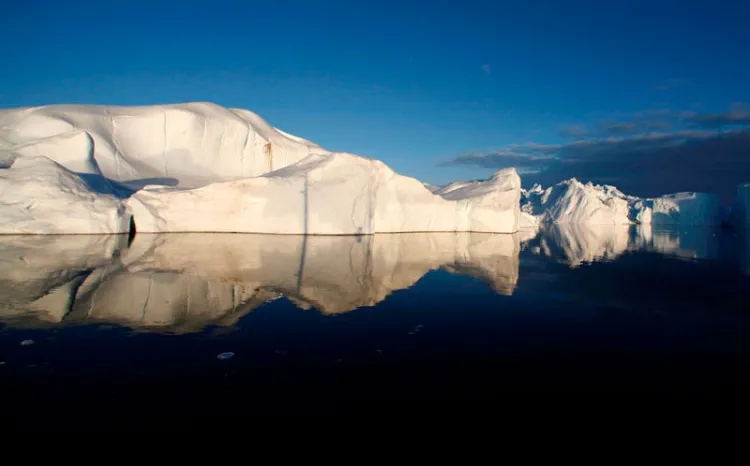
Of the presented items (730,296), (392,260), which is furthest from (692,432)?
(392,260)

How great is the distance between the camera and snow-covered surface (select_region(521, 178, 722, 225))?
48.5 meters

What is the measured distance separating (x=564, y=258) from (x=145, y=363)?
12.0 metres

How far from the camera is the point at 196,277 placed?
7.28 metres

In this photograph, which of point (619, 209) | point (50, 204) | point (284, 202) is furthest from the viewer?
point (619, 209)

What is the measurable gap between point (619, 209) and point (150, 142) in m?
49.5

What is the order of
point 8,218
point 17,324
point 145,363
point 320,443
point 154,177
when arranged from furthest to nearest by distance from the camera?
point 154,177 → point 8,218 → point 17,324 → point 145,363 → point 320,443

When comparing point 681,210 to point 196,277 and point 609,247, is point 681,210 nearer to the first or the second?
Result: point 609,247

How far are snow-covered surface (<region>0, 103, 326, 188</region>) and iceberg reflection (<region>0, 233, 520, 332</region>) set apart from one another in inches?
327

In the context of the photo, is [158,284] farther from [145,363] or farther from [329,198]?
[329,198]

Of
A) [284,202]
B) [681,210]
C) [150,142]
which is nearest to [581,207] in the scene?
[681,210]

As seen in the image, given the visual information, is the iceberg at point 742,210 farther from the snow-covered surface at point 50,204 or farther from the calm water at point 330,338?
the snow-covered surface at point 50,204

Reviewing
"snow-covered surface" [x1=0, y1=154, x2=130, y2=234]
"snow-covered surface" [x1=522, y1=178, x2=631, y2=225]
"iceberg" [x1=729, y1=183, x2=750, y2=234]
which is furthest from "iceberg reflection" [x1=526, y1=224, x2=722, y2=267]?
"snow-covered surface" [x1=522, y1=178, x2=631, y2=225]

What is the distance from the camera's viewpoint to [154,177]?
75.5 ft

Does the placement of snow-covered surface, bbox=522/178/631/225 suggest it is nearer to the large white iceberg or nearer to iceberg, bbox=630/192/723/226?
iceberg, bbox=630/192/723/226
